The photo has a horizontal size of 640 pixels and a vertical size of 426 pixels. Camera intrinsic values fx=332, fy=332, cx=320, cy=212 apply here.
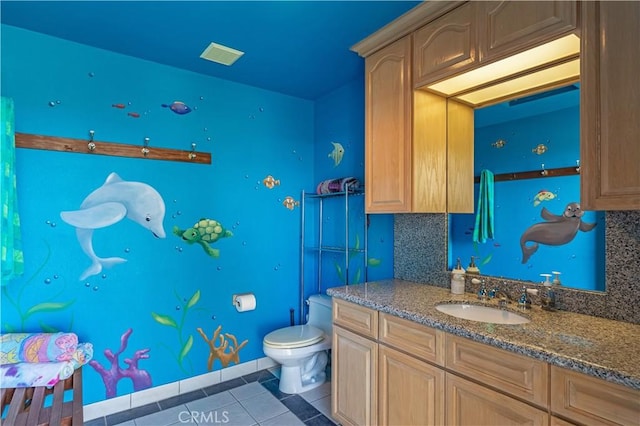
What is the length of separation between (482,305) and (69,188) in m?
2.55

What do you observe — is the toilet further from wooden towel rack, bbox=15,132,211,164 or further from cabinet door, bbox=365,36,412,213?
wooden towel rack, bbox=15,132,211,164

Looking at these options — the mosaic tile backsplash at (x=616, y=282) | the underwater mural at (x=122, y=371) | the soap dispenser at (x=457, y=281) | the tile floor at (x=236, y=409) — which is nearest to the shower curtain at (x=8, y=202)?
the underwater mural at (x=122, y=371)

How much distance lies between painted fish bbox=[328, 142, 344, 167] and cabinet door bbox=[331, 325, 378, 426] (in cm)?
147

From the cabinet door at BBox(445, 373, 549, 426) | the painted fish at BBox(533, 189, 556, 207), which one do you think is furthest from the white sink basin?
the painted fish at BBox(533, 189, 556, 207)

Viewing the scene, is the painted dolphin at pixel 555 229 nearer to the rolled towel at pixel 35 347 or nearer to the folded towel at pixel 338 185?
the folded towel at pixel 338 185

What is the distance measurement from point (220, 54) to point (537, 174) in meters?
2.07

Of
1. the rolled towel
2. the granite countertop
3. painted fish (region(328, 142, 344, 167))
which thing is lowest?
the rolled towel

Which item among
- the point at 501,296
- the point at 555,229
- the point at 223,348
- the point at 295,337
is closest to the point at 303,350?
the point at 295,337

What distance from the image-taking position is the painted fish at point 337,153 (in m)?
2.89

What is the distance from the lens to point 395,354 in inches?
64.8

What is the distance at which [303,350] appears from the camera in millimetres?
2393

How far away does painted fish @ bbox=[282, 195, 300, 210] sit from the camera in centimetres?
304

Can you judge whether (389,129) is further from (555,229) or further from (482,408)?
(482,408)

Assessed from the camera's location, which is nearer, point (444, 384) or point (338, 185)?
point (444, 384)
